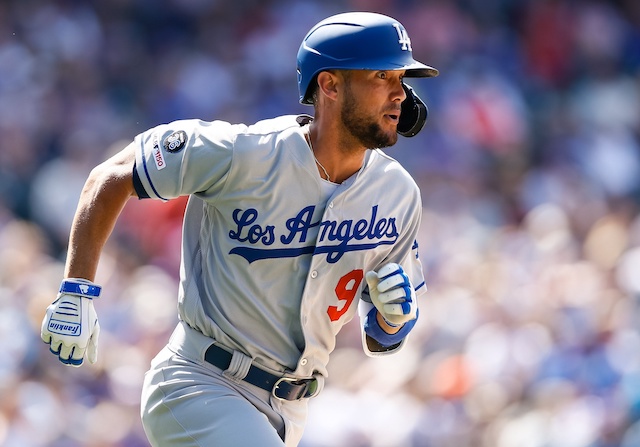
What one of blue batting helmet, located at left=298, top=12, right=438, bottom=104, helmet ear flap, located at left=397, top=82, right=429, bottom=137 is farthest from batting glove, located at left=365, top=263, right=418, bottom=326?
blue batting helmet, located at left=298, top=12, right=438, bottom=104

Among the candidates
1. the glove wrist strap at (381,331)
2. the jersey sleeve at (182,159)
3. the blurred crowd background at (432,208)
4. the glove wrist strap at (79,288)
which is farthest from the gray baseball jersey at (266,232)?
the blurred crowd background at (432,208)

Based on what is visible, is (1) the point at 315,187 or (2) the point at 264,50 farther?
(2) the point at 264,50

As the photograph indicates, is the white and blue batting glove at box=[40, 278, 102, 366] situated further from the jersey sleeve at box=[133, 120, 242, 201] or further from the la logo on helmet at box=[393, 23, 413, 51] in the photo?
the la logo on helmet at box=[393, 23, 413, 51]

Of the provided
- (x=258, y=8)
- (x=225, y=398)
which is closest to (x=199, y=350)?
(x=225, y=398)

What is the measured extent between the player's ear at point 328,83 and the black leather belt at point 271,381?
1.01 m

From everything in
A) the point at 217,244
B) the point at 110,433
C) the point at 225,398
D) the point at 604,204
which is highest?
the point at 217,244

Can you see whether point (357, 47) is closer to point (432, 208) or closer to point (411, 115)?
point (411, 115)

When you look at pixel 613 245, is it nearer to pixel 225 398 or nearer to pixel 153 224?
pixel 153 224

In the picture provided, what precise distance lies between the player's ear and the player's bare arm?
0.78 metres

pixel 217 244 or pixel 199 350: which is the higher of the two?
pixel 217 244

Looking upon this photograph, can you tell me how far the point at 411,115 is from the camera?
445cm

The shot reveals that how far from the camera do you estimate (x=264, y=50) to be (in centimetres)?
1162

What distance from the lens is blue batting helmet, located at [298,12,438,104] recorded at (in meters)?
4.18

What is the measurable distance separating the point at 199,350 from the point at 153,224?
544cm
